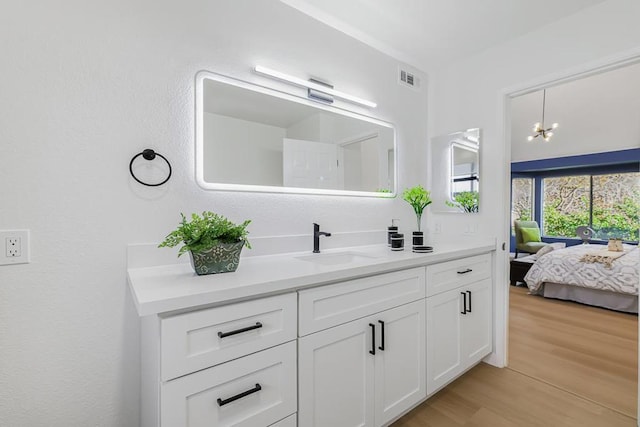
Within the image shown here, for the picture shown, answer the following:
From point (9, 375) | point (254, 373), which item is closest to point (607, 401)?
point (254, 373)

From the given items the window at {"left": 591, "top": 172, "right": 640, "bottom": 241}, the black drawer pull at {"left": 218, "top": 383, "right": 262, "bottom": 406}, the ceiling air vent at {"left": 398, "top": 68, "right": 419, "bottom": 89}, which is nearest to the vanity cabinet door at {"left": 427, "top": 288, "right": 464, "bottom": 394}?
the black drawer pull at {"left": 218, "top": 383, "right": 262, "bottom": 406}

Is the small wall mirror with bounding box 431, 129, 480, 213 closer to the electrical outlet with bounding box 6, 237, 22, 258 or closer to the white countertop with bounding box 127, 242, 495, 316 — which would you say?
the white countertop with bounding box 127, 242, 495, 316

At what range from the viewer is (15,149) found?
1.14 m

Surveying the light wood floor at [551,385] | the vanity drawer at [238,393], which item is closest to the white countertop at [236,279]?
the vanity drawer at [238,393]

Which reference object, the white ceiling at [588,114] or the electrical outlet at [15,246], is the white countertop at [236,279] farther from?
the white ceiling at [588,114]

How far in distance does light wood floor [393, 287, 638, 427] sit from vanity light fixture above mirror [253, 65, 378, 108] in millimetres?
2025

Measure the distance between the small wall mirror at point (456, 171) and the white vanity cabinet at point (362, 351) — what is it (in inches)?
41.3

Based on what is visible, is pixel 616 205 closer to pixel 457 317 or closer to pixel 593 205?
pixel 593 205

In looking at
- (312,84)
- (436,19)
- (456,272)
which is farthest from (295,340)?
(436,19)

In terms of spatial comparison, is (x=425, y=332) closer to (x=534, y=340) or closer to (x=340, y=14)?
(x=534, y=340)

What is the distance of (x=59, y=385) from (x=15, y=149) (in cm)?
93

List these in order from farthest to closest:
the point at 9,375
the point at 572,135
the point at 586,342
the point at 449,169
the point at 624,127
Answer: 1. the point at 572,135
2. the point at 624,127
3. the point at 586,342
4. the point at 449,169
5. the point at 9,375

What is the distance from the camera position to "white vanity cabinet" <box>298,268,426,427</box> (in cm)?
126

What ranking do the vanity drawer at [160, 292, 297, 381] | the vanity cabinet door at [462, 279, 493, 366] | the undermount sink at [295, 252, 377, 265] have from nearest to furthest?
the vanity drawer at [160, 292, 297, 381], the undermount sink at [295, 252, 377, 265], the vanity cabinet door at [462, 279, 493, 366]
